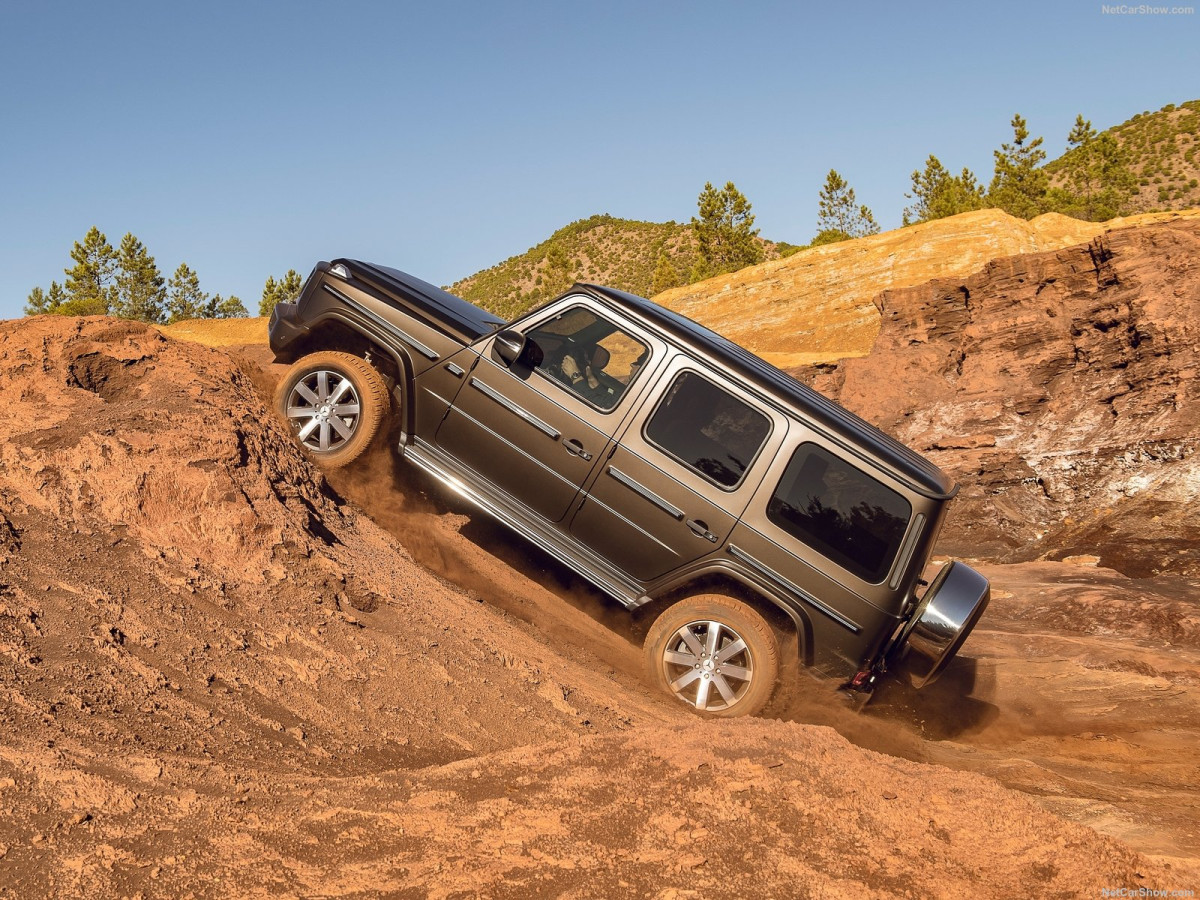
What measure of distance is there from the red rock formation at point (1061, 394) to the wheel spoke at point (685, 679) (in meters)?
6.99

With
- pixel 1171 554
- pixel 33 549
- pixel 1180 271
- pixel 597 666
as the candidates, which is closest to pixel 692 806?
pixel 597 666

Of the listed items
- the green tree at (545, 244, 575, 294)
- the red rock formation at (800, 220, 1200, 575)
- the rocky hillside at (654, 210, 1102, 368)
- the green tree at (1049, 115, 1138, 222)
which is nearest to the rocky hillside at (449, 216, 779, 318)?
the green tree at (545, 244, 575, 294)

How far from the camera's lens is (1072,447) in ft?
45.5

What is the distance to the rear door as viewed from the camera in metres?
5.55

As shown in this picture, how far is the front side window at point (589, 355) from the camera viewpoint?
5758 millimetres

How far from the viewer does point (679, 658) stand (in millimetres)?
5539

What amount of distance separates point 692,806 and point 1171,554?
9213 millimetres

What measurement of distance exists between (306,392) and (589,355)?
1912 millimetres

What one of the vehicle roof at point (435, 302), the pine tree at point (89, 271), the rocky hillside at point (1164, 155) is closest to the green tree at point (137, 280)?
the pine tree at point (89, 271)

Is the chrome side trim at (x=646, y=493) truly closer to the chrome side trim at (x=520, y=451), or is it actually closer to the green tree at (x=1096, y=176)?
the chrome side trim at (x=520, y=451)

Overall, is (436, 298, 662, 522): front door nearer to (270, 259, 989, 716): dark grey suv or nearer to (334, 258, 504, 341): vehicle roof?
(270, 259, 989, 716): dark grey suv

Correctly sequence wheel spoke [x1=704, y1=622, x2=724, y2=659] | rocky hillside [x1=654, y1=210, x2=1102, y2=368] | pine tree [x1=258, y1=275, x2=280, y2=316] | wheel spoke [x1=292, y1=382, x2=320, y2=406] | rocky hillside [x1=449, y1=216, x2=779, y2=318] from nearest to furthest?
wheel spoke [x1=704, y1=622, x2=724, y2=659], wheel spoke [x1=292, y1=382, x2=320, y2=406], rocky hillside [x1=654, y1=210, x2=1102, y2=368], pine tree [x1=258, y1=275, x2=280, y2=316], rocky hillside [x1=449, y1=216, x2=779, y2=318]

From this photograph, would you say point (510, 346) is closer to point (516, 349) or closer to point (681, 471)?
point (516, 349)

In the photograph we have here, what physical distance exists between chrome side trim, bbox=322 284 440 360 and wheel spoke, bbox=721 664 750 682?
263cm
